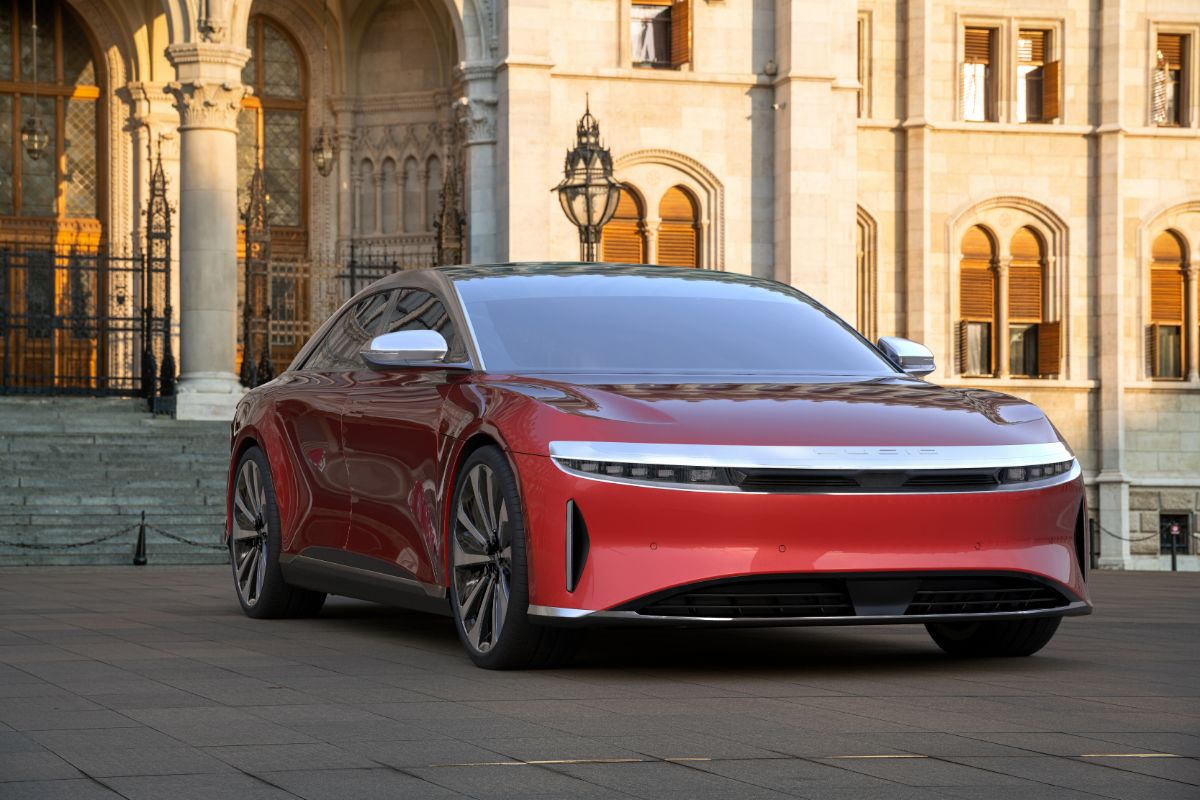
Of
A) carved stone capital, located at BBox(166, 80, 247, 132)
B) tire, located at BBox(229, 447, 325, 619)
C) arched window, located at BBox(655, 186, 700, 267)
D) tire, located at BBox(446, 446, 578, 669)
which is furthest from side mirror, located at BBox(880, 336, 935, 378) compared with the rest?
arched window, located at BBox(655, 186, 700, 267)

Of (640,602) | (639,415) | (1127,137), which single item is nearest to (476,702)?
(640,602)

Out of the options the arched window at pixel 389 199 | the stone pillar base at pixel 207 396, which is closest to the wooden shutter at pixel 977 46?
the arched window at pixel 389 199

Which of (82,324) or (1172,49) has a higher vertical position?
(1172,49)

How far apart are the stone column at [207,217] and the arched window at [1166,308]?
16.9 m

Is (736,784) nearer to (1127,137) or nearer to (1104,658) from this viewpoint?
(1104,658)

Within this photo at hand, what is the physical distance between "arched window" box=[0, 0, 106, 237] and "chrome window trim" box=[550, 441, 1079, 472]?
28220 mm

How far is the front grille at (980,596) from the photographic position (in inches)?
291

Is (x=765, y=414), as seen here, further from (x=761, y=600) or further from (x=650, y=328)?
(x=650, y=328)

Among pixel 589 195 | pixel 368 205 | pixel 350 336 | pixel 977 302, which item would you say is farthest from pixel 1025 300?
pixel 350 336

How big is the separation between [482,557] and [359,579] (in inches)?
55.5

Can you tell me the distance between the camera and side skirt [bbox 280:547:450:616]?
27.2 feet

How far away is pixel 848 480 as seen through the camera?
7.25m

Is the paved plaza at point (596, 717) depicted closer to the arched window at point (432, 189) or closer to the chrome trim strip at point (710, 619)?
the chrome trim strip at point (710, 619)

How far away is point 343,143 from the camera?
112 feet
